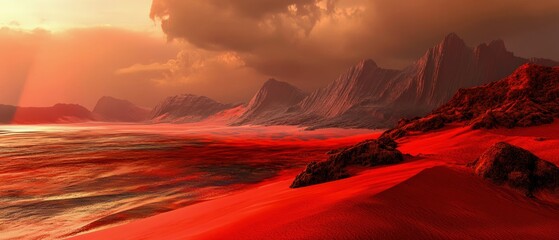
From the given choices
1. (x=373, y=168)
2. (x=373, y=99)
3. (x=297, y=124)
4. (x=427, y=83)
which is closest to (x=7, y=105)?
(x=297, y=124)

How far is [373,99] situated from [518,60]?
58939 millimetres

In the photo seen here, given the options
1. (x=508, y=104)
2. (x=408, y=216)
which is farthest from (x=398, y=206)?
(x=508, y=104)

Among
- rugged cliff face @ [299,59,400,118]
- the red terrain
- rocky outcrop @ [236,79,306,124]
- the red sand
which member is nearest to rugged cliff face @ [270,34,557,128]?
rugged cliff face @ [299,59,400,118]

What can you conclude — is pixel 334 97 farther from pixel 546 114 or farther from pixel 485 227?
pixel 485 227

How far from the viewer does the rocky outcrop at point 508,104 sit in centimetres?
1570

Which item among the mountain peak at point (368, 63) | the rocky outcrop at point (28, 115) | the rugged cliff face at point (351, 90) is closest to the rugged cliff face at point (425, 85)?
the rugged cliff face at point (351, 90)

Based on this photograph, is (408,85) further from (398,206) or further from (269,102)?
(398,206)

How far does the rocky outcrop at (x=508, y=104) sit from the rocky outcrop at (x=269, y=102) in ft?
457

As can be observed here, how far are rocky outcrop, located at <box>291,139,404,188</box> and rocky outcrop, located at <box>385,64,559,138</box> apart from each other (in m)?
9.72

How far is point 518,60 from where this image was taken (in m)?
131

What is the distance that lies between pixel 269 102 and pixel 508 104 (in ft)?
554

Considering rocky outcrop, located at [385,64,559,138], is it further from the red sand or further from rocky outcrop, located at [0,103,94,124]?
rocky outcrop, located at [0,103,94,124]

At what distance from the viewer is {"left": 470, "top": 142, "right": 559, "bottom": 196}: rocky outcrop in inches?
209

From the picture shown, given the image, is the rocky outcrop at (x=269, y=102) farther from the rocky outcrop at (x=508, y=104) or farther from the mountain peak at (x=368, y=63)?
the rocky outcrop at (x=508, y=104)
